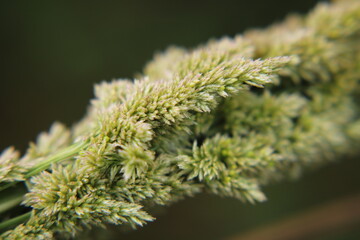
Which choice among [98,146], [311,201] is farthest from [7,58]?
[311,201]

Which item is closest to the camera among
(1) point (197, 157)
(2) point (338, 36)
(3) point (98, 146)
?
(3) point (98, 146)


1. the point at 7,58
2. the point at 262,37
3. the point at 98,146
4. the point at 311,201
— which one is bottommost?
the point at 311,201

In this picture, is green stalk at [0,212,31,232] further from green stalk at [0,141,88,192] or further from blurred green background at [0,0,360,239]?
blurred green background at [0,0,360,239]

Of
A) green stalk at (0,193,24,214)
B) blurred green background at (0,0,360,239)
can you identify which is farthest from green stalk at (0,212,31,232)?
blurred green background at (0,0,360,239)

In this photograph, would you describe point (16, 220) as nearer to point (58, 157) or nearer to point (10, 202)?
point (10, 202)

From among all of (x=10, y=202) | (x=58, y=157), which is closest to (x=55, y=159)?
(x=58, y=157)

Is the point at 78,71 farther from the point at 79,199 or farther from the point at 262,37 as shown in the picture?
the point at 79,199

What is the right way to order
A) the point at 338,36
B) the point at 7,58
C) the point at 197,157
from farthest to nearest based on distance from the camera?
the point at 7,58
the point at 338,36
the point at 197,157

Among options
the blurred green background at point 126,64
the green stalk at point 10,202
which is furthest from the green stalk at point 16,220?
the blurred green background at point 126,64

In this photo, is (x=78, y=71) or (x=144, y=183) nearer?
(x=144, y=183)
